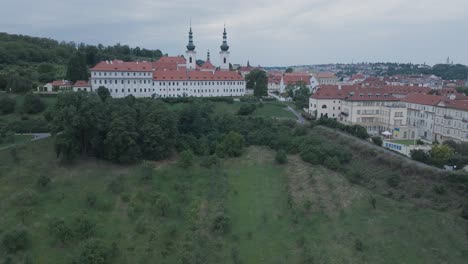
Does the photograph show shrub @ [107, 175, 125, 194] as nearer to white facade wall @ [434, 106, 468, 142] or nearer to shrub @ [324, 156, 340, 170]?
shrub @ [324, 156, 340, 170]

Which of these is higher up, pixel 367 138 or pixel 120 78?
pixel 120 78

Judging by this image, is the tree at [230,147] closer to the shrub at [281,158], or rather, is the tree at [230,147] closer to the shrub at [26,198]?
the shrub at [281,158]

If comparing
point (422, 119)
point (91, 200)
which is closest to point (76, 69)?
point (91, 200)

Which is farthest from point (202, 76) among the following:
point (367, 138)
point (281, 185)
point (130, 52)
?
point (130, 52)

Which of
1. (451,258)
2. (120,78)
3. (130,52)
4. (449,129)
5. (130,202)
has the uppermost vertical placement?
(130,52)

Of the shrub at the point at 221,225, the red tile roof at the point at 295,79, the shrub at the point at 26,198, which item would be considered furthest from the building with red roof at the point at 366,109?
the shrub at the point at 26,198

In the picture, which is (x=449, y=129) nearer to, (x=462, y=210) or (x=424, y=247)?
(x=462, y=210)
